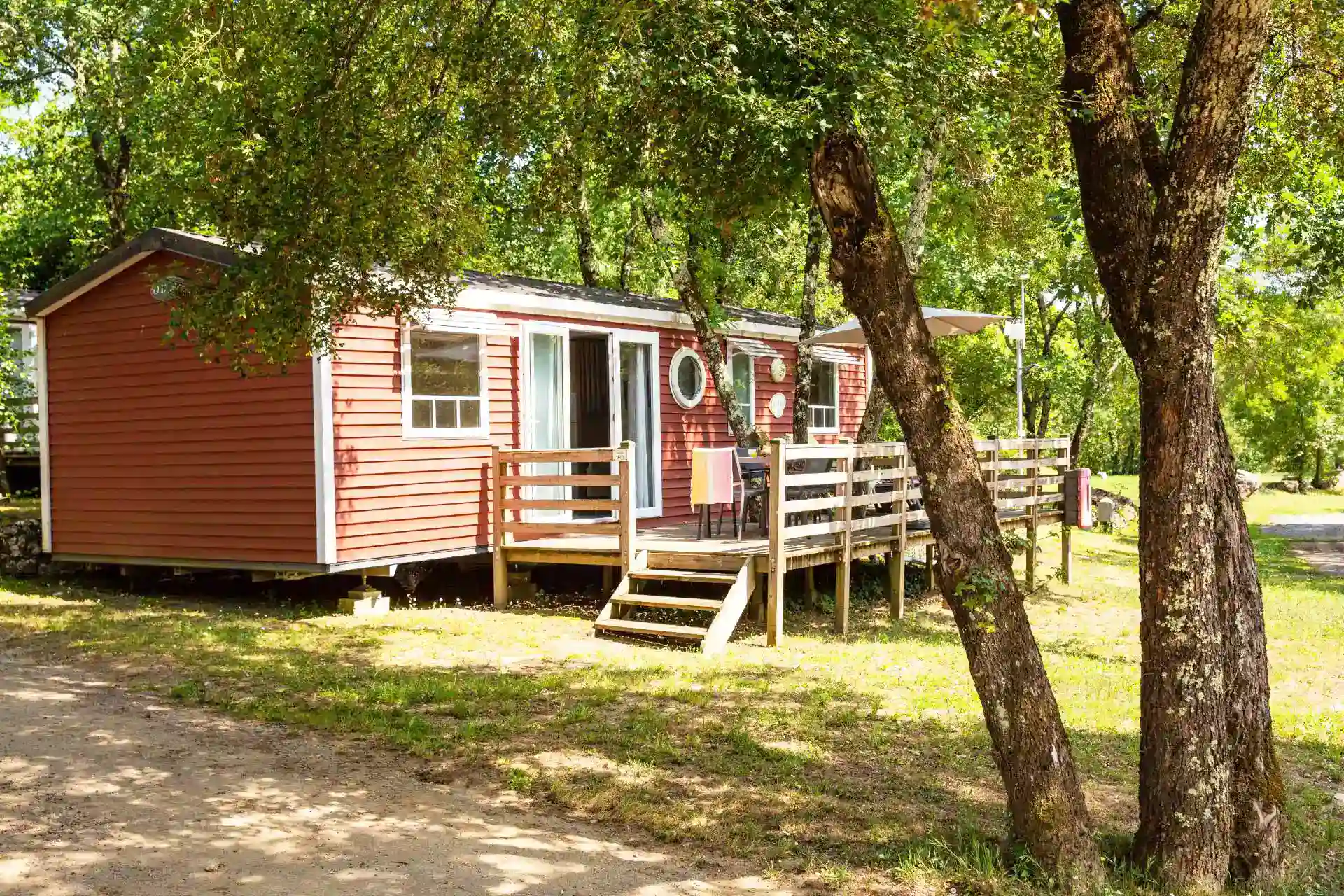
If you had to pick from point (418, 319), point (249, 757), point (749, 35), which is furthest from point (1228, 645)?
point (418, 319)

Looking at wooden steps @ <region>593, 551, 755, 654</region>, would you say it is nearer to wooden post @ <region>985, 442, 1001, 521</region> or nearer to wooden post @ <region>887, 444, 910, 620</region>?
wooden post @ <region>887, 444, 910, 620</region>

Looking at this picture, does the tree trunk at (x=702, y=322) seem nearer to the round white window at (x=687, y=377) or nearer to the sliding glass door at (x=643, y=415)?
the round white window at (x=687, y=377)

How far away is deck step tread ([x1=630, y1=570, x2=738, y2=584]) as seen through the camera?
9344 millimetres

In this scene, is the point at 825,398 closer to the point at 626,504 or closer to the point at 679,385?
the point at 679,385

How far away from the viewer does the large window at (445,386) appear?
10.6 meters

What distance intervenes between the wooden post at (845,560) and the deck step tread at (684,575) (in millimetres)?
1069

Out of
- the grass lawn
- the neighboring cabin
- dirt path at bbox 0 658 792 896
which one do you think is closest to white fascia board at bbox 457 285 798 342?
the neighboring cabin

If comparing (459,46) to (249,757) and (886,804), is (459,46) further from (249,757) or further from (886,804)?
(886,804)

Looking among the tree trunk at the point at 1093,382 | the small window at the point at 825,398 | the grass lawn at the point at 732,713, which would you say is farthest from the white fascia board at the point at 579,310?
the tree trunk at the point at 1093,382

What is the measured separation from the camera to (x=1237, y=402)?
38.6 m

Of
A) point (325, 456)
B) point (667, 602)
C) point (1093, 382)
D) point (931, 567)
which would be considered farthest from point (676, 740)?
point (1093, 382)

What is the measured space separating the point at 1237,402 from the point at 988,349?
18.6 metres

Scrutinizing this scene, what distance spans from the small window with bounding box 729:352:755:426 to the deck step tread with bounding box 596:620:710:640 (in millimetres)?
5257

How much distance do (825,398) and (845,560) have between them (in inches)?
231
